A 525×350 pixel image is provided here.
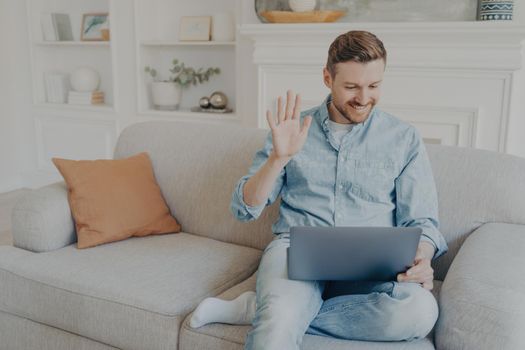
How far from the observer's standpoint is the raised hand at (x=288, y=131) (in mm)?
1527

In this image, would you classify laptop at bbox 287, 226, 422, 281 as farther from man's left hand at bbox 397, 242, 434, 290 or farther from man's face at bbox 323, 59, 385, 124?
man's face at bbox 323, 59, 385, 124

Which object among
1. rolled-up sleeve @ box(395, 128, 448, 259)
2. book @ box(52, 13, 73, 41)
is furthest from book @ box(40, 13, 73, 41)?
rolled-up sleeve @ box(395, 128, 448, 259)

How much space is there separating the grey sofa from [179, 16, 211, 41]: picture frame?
1659mm

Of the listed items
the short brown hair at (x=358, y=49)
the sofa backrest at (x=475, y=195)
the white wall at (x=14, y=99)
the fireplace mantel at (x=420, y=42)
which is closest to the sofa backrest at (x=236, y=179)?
the sofa backrest at (x=475, y=195)

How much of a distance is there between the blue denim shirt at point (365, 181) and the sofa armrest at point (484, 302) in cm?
18

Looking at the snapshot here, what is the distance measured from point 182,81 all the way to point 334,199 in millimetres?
2477

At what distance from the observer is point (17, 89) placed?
452cm

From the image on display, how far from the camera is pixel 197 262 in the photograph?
6.20ft

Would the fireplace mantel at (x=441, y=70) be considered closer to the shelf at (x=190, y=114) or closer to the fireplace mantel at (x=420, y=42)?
the fireplace mantel at (x=420, y=42)

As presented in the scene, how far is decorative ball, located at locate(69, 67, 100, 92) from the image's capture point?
427 cm

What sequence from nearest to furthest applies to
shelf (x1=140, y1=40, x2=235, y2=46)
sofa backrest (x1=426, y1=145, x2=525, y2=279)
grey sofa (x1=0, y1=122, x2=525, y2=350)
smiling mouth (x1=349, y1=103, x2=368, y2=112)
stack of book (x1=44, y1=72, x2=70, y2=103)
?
grey sofa (x1=0, y1=122, x2=525, y2=350)
smiling mouth (x1=349, y1=103, x2=368, y2=112)
sofa backrest (x1=426, y1=145, x2=525, y2=279)
shelf (x1=140, y1=40, x2=235, y2=46)
stack of book (x1=44, y1=72, x2=70, y2=103)

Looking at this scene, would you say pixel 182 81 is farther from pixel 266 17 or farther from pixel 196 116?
pixel 266 17

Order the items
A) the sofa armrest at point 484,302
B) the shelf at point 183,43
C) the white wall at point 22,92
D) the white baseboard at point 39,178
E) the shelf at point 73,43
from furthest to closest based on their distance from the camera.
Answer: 1. the white baseboard at point 39,178
2. the shelf at point 73,43
3. the white wall at point 22,92
4. the shelf at point 183,43
5. the sofa armrest at point 484,302

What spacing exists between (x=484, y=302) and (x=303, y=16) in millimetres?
2185
